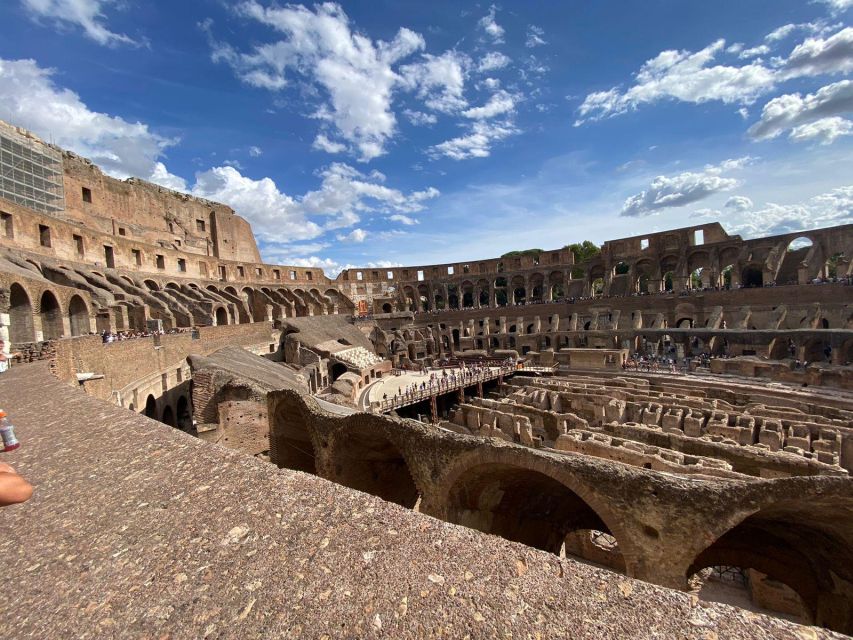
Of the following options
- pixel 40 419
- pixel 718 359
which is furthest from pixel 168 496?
pixel 718 359

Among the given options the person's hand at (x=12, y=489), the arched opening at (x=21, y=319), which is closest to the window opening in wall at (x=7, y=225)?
the arched opening at (x=21, y=319)

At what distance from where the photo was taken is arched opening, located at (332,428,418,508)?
1100cm

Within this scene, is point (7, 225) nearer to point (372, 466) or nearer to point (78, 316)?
point (78, 316)

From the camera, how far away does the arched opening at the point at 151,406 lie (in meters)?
14.9

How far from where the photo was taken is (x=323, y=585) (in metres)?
2.46

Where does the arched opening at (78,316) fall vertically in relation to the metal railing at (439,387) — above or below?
above

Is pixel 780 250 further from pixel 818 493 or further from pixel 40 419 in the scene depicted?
pixel 40 419

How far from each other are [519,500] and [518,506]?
0.23 metres

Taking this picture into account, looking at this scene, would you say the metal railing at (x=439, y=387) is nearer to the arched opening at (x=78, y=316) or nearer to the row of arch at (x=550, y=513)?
the row of arch at (x=550, y=513)

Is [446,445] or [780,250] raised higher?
[780,250]

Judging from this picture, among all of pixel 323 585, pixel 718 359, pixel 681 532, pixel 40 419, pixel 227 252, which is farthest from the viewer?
pixel 227 252

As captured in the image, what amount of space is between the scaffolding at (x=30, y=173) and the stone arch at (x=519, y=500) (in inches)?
1201

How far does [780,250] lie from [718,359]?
15.2m

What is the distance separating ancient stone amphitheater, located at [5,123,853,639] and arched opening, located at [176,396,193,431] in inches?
6.3
